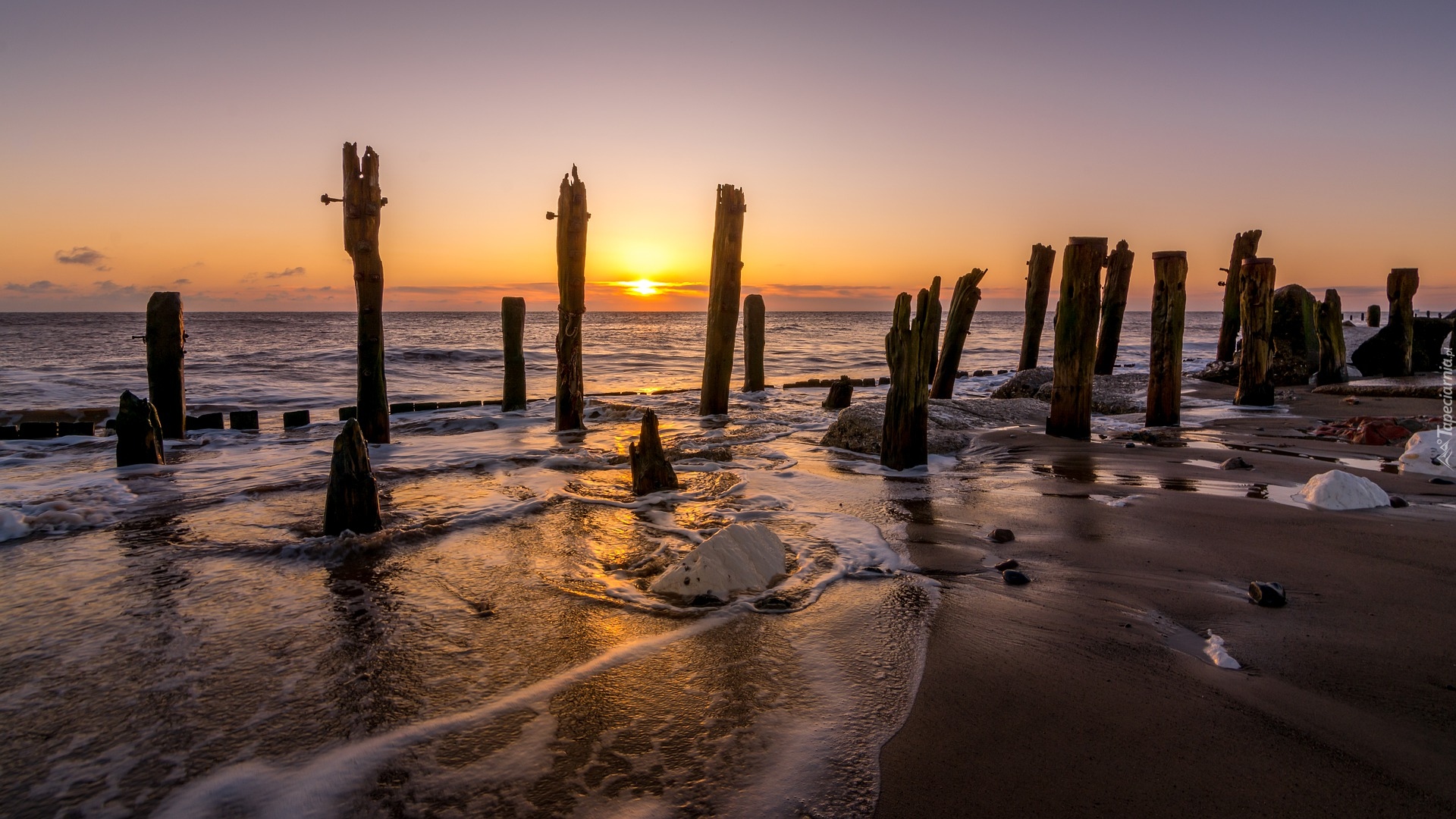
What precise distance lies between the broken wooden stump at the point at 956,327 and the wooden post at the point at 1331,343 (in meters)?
7.07

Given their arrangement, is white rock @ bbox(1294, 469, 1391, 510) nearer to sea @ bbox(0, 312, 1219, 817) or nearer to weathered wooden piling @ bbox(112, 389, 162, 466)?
sea @ bbox(0, 312, 1219, 817)

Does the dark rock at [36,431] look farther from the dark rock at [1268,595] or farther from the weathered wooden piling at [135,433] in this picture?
the dark rock at [1268,595]

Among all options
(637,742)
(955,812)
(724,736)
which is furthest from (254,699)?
(955,812)

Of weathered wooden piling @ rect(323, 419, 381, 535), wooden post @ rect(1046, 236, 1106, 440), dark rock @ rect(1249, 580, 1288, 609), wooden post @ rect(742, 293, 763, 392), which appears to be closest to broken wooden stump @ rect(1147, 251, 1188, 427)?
wooden post @ rect(1046, 236, 1106, 440)

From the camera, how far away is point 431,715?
124 inches

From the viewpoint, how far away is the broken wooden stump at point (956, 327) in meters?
13.0

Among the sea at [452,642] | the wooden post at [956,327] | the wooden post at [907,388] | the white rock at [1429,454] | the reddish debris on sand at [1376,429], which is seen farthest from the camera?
the wooden post at [956,327]

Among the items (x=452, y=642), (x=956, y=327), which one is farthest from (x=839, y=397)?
(x=452, y=642)

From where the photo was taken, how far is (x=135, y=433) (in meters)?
8.63

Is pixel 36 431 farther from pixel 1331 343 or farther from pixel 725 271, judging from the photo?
pixel 1331 343

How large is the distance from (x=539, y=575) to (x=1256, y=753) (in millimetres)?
3925

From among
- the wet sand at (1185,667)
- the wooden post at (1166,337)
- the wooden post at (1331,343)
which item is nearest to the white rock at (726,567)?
the wet sand at (1185,667)

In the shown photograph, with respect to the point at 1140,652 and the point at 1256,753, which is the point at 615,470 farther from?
the point at 1256,753

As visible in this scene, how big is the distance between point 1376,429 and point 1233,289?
11411 mm
